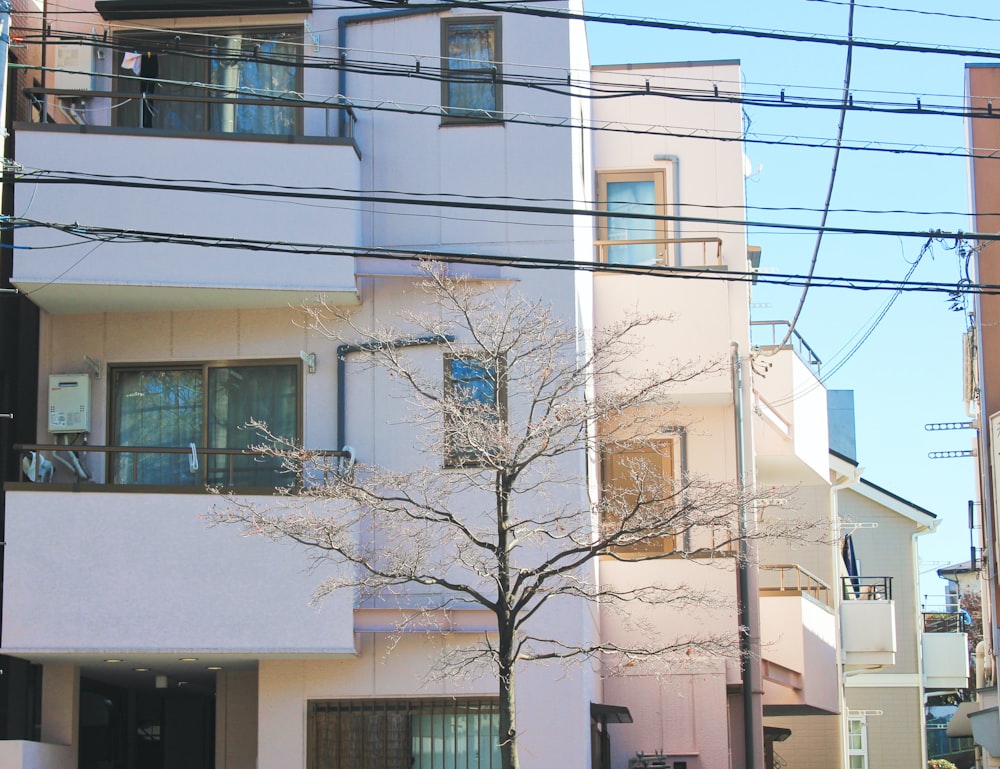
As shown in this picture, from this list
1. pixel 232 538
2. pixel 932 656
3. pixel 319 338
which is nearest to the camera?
pixel 232 538

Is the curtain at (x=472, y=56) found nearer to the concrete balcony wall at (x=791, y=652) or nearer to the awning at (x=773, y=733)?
the concrete balcony wall at (x=791, y=652)

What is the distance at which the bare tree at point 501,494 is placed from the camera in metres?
14.0

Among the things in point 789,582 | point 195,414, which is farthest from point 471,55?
point 789,582

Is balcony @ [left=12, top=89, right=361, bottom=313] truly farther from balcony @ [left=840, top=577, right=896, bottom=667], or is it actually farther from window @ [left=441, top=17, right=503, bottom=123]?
balcony @ [left=840, top=577, right=896, bottom=667]

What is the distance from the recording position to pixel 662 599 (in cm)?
1484

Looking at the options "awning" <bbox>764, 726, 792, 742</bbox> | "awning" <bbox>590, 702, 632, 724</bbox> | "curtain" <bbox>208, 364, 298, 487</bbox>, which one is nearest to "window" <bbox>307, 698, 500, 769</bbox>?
"awning" <bbox>590, 702, 632, 724</bbox>

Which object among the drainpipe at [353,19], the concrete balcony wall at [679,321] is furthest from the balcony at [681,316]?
the drainpipe at [353,19]

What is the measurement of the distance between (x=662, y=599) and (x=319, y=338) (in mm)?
5644

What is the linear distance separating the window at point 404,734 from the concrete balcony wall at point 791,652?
499 centimetres

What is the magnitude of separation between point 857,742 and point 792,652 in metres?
14.6

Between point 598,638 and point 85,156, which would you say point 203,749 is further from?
point 85,156

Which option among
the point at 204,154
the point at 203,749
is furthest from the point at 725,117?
the point at 203,749

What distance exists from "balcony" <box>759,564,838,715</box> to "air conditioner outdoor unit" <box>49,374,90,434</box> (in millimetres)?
9245

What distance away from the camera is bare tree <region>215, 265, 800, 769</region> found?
45.9 feet
